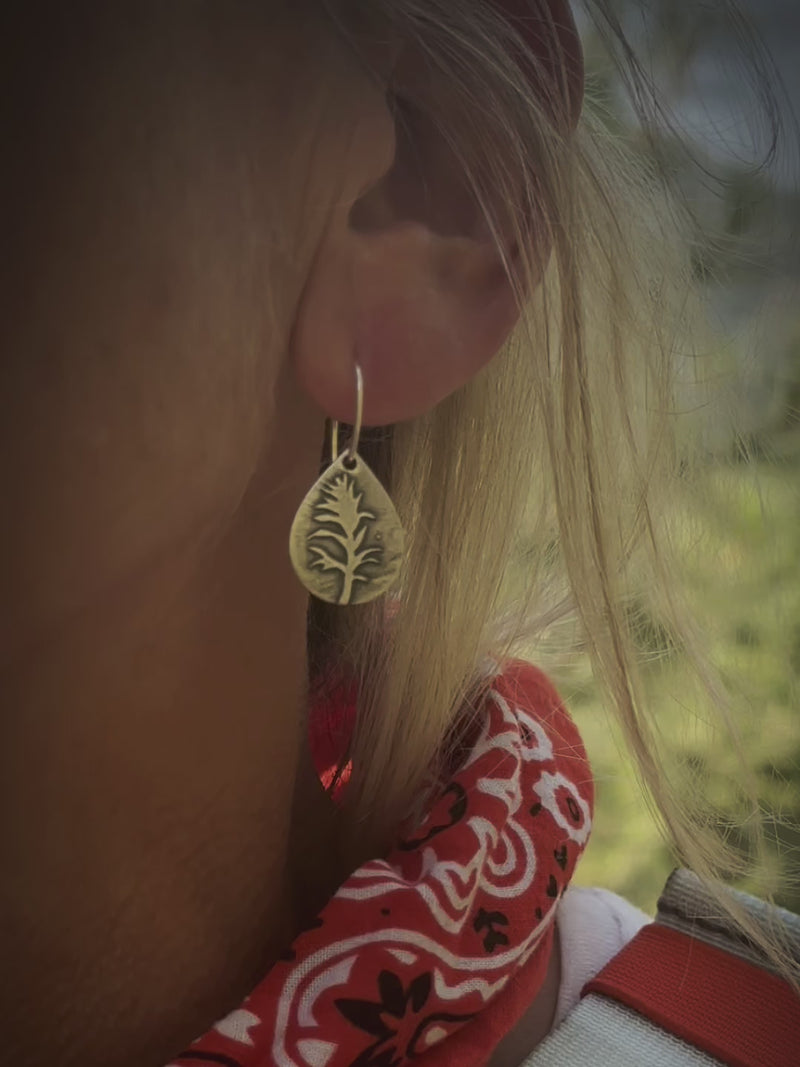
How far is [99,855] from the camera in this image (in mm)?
618

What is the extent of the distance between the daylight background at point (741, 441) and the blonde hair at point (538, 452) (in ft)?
0.08

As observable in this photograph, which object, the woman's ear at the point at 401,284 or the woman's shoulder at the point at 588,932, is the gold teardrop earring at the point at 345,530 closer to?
the woman's ear at the point at 401,284

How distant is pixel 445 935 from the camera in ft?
2.21

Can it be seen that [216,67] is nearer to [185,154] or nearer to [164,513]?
[185,154]

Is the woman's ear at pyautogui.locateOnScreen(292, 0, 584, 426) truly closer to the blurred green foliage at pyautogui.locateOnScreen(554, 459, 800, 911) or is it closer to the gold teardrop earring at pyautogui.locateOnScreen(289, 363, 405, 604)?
the gold teardrop earring at pyautogui.locateOnScreen(289, 363, 405, 604)

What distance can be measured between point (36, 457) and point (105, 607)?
0.10 m

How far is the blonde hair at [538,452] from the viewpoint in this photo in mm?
575

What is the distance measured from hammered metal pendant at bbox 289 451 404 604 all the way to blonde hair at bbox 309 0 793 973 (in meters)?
0.13

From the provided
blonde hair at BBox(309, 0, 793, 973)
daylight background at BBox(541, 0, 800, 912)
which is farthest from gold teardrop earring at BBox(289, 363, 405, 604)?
daylight background at BBox(541, 0, 800, 912)

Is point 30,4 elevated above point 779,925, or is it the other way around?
point 30,4

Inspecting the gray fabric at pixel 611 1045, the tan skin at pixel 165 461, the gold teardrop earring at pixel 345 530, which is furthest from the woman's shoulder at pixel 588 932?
the gold teardrop earring at pixel 345 530

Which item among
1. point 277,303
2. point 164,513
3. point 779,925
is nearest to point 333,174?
point 277,303

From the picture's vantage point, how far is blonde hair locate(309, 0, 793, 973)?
0.58 m

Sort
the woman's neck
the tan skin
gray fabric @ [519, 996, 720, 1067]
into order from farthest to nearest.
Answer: gray fabric @ [519, 996, 720, 1067], the woman's neck, the tan skin
